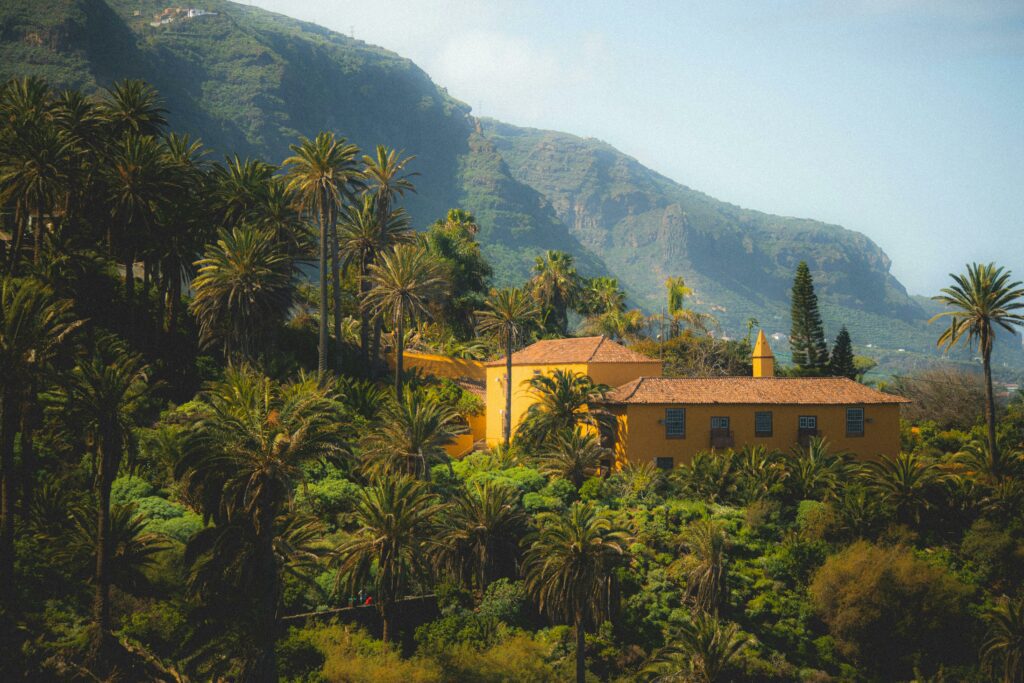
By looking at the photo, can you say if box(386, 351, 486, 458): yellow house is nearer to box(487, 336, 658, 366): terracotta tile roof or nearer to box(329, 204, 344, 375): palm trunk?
box(487, 336, 658, 366): terracotta tile roof

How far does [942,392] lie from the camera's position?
61000mm

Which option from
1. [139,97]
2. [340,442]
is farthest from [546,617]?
[139,97]

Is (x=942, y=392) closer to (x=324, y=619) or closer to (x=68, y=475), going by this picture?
(x=324, y=619)

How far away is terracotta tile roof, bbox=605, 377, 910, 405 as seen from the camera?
1706 inches

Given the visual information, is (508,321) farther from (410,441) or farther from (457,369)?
(457,369)

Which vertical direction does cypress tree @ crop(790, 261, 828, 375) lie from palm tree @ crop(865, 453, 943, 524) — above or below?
above

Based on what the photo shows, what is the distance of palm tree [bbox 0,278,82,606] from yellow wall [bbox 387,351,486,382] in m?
32.6

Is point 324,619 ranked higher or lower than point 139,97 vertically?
lower

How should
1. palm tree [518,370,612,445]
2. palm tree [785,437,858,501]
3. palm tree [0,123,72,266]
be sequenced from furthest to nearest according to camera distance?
palm tree [518,370,612,445] < palm tree [785,437,858,501] < palm tree [0,123,72,266]

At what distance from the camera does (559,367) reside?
48.7m

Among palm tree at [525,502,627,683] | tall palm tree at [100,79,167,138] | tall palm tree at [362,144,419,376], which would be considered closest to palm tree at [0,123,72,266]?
tall palm tree at [100,79,167,138]

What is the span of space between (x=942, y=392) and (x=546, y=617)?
42317 mm

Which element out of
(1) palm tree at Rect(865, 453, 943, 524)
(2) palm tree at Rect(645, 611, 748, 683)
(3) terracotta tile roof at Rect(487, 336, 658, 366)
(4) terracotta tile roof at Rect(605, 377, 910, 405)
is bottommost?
(2) palm tree at Rect(645, 611, 748, 683)

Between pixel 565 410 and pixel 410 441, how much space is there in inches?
389
